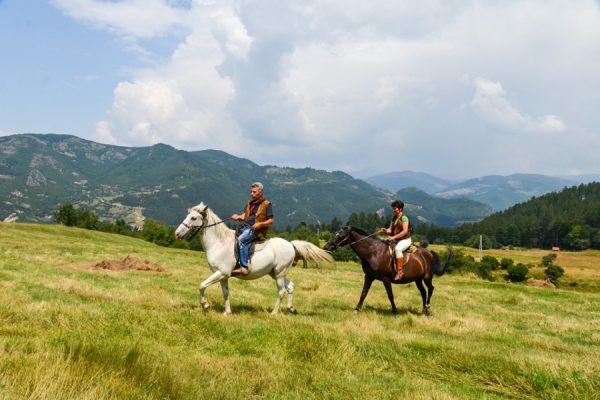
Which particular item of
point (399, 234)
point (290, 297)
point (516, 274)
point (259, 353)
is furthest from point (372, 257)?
point (516, 274)

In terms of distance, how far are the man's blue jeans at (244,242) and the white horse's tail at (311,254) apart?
208 centimetres

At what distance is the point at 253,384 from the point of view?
21.5 ft

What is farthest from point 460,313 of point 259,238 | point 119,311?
point 119,311

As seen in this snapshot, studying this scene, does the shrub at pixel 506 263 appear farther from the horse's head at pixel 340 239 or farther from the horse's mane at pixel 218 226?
the horse's mane at pixel 218 226

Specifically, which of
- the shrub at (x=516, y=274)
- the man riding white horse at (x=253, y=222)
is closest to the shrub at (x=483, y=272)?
the shrub at (x=516, y=274)

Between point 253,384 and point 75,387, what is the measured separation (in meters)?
2.42

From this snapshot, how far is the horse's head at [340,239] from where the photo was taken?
15.9 m

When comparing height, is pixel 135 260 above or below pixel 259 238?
below

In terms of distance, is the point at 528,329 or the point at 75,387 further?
the point at 528,329

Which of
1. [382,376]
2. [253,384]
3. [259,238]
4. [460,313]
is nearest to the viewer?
[253,384]

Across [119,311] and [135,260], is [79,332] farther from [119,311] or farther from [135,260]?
[135,260]

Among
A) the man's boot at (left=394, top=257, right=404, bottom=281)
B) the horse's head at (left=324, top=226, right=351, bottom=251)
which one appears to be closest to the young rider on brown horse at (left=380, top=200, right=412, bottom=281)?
the man's boot at (left=394, top=257, right=404, bottom=281)

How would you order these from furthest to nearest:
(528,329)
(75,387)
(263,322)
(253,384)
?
(528,329), (263,322), (253,384), (75,387)

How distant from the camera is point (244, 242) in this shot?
524 inches
